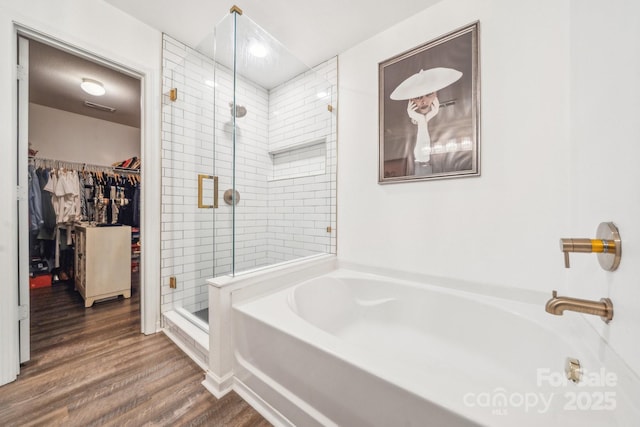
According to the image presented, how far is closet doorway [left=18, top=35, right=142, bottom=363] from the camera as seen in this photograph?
2.33 m

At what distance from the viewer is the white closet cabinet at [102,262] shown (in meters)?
2.49

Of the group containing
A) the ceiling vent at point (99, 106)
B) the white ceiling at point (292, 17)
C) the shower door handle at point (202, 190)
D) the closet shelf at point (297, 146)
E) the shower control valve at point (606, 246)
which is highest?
the ceiling vent at point (99, 106)

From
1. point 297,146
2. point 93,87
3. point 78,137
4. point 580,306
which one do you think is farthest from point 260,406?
point 78,137

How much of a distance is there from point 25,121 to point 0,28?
50cm

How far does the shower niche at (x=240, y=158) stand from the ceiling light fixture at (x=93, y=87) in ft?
5.19

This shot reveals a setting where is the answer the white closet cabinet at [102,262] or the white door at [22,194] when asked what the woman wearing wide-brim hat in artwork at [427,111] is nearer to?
the white door at [22,194]

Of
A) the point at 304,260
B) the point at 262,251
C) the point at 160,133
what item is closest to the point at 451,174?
the point at 304,260

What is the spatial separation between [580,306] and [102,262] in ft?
12.0

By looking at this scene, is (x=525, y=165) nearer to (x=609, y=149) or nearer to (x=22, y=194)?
(x=609, y=149)

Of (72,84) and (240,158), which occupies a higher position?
(72,84)

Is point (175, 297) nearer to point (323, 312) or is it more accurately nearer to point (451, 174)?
point (323, 312)

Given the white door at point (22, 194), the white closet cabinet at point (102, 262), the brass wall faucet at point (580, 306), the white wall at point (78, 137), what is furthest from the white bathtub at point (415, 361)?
the white wall at point (78, 137)

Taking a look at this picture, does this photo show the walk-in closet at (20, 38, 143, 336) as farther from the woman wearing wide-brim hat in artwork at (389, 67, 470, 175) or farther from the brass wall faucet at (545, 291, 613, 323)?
the brass wall faucet at (545, 291, 613, 323)

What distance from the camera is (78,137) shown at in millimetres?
3818
